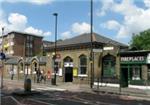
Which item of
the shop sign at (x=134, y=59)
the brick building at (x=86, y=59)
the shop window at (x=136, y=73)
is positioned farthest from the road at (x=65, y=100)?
the brick building at (x=86, y=59)

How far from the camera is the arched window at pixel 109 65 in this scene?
42425mm

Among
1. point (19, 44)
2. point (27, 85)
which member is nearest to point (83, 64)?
point (27, 85)

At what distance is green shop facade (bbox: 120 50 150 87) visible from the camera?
37.5 m

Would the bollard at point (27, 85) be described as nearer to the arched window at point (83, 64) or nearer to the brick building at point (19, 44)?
the arched window at point (83, 64)

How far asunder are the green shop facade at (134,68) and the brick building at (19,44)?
64831 mm

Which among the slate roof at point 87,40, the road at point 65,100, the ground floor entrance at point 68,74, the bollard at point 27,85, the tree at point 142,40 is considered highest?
the tree at point 142,40

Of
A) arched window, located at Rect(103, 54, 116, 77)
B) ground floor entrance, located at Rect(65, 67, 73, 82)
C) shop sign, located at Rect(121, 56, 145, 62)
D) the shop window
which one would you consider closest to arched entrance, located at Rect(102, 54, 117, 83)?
arched window, located at Rect(103, 54, 116, 77)

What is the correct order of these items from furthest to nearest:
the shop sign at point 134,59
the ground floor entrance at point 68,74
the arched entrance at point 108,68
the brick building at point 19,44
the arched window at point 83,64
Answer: the brick building at point 19,44, the ground floor entrance at point 68,74, the arched window at point 83,64, the arched entrance at point 108,68, the shop sign at point 134,59

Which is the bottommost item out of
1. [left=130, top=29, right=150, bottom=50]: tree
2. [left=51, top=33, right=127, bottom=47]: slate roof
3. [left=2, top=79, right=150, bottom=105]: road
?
[left=2, top=79, right=150, bottom=105]: road

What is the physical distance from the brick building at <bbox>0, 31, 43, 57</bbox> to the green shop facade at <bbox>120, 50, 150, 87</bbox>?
64.8 meters

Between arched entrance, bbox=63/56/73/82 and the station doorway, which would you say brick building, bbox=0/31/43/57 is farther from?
the station doorway

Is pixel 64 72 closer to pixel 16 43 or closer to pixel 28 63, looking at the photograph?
pixel 28 63

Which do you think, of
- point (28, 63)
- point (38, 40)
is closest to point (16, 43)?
point (38, 40)

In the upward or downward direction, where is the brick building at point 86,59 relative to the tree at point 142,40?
downward
